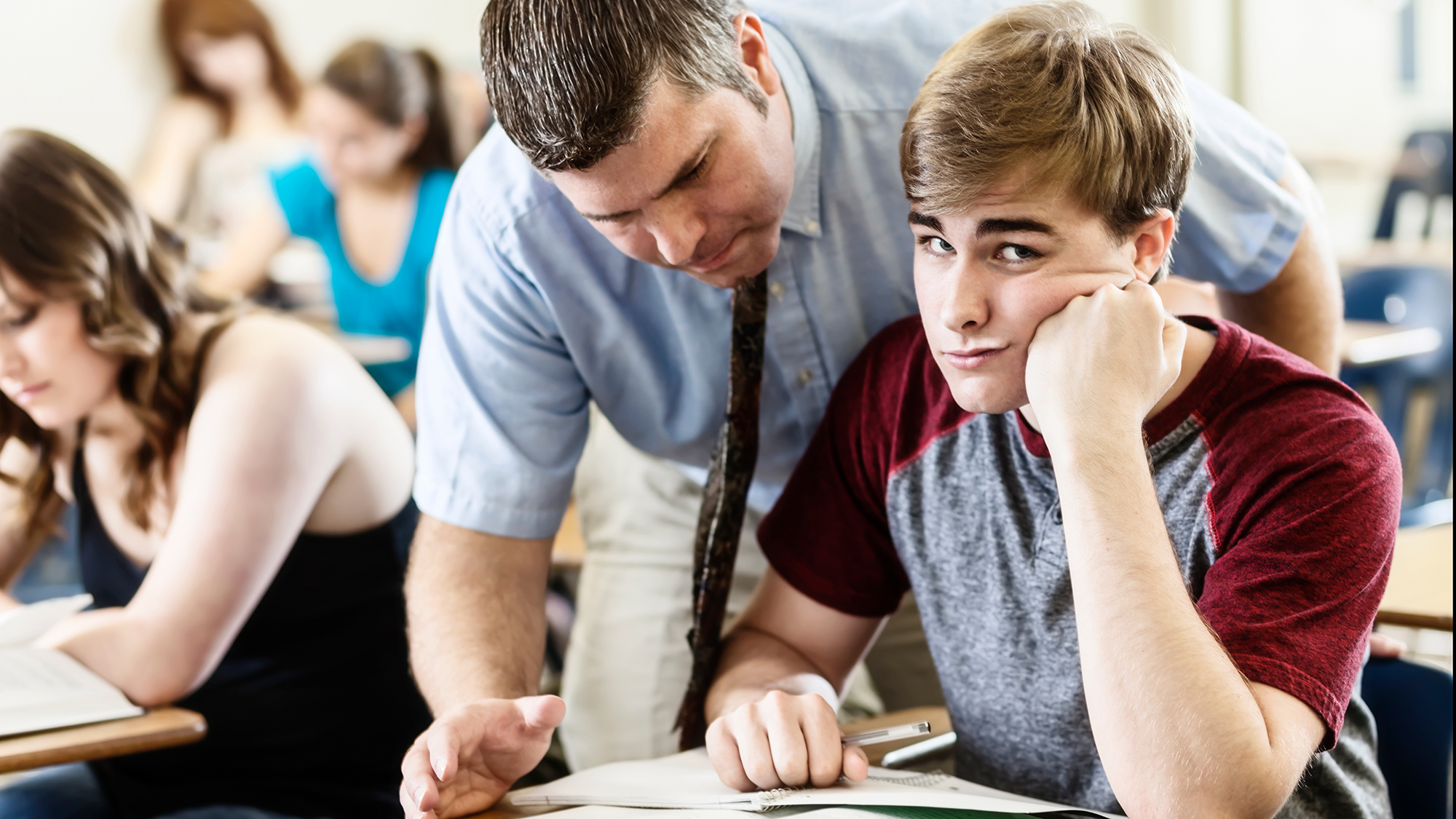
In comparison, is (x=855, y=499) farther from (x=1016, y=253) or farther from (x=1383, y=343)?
(x=1383, y=343)

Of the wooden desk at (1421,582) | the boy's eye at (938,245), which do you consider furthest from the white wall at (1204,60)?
the boy's eye at (938,245)

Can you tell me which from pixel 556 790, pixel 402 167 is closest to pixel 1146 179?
pixel 556 790

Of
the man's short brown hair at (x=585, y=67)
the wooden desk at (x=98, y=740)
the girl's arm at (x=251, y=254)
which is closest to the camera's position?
the man's short brown hair at (x=585, y=67)

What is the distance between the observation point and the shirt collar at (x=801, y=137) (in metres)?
1.36

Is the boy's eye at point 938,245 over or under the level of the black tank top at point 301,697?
over

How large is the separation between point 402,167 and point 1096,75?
9.82ft

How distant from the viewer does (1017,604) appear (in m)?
1.16

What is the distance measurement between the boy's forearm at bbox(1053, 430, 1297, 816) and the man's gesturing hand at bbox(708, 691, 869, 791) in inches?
8.0

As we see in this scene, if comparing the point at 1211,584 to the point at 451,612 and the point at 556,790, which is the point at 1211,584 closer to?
the point at 556,790

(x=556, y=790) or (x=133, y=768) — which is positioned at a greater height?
(x=556, y=790)

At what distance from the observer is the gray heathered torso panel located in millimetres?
1084

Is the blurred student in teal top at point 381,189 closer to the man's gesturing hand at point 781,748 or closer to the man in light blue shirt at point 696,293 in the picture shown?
the man in light blue shirt at point 696,293

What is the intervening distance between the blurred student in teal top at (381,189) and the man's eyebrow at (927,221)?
8.76 feet

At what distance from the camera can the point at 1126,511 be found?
926mm
